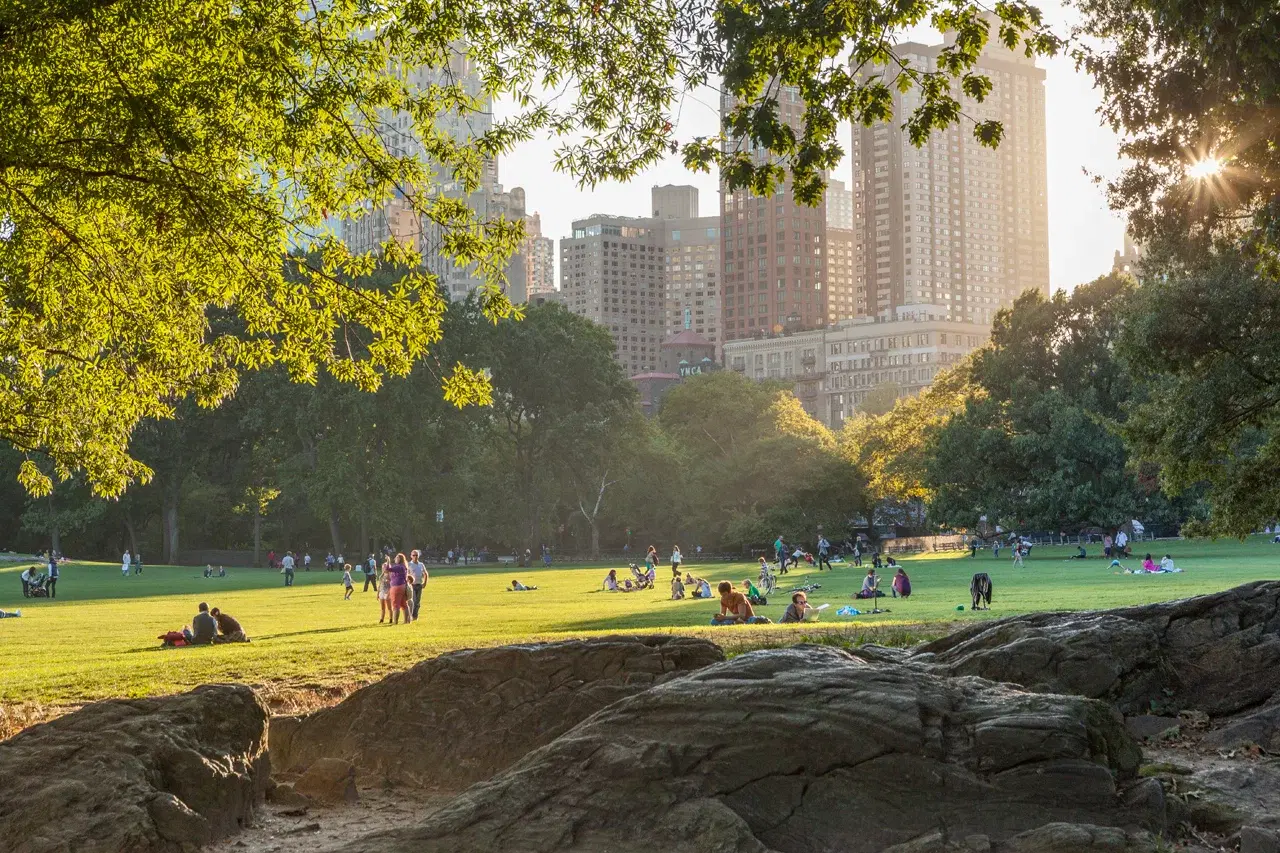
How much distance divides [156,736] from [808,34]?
8110 millimetres

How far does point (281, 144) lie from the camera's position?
1566cm

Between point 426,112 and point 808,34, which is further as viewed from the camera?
point 426,112

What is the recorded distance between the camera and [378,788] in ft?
32.0

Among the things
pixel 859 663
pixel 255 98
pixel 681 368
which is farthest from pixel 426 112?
pixel 681 368

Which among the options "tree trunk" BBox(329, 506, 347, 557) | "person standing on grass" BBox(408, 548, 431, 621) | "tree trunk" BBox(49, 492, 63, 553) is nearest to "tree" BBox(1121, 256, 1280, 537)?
"person standing on grass" BBox(408, 548, 431, 621)

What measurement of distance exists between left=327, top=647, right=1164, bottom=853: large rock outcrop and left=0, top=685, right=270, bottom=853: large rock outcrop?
1547 mm

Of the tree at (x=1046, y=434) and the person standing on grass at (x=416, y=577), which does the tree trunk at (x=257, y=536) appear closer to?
the tree at (x=1046, y=434)

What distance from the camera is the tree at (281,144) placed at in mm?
12594

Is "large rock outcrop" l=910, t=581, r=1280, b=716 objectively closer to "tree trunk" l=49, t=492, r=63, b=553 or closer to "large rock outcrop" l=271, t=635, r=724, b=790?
"large rock outcrop" l=271, t=635, r=724, b=790

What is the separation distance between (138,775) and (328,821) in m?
1.37

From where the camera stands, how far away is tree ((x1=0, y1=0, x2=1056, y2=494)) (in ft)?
41.3

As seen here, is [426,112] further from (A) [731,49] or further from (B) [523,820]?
(B) [523,820]

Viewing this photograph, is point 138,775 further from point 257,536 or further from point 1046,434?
point 257,536

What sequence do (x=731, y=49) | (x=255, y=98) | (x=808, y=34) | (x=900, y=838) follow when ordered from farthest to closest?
(x=255, y=98) → (x=731, y=49) → (x=808, y=34) → (x=900, y=838)
